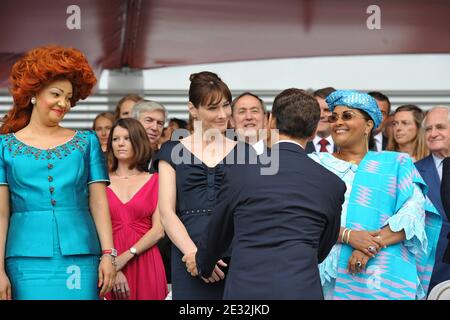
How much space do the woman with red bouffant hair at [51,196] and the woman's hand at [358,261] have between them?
4.35 ft

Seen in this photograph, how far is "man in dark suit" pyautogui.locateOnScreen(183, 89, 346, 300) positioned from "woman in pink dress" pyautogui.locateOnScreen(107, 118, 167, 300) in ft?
6.39

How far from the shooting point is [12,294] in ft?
16.0

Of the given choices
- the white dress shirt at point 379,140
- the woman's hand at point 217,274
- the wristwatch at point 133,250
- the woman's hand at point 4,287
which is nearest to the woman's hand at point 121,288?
the wristwatch at point 133,250

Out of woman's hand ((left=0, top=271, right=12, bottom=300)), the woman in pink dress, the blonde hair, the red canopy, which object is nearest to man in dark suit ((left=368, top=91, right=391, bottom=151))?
the blonde hair

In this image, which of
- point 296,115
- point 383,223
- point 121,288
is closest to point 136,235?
point 121,288

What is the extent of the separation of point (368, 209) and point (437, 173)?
1.52m

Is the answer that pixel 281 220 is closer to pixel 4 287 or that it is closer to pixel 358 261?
pixel 358 261

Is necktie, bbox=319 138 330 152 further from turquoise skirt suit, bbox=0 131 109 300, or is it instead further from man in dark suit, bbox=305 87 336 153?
turquoise skirt suit, bbox=0 131 109 300

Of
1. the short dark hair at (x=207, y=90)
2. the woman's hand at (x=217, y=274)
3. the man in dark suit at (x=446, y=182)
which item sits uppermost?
the short dark hair at (x=207, y=90)

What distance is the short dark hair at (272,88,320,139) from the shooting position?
14.9ft

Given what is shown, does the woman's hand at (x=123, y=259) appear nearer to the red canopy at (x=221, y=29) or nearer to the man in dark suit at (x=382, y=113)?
the man in dark suit at (x=382, y=113)

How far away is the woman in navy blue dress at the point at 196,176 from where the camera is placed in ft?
17.3

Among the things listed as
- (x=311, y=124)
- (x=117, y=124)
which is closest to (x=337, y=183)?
(x=311, y=124)

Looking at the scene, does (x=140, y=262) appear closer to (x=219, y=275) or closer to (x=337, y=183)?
(x=219, y=275)
